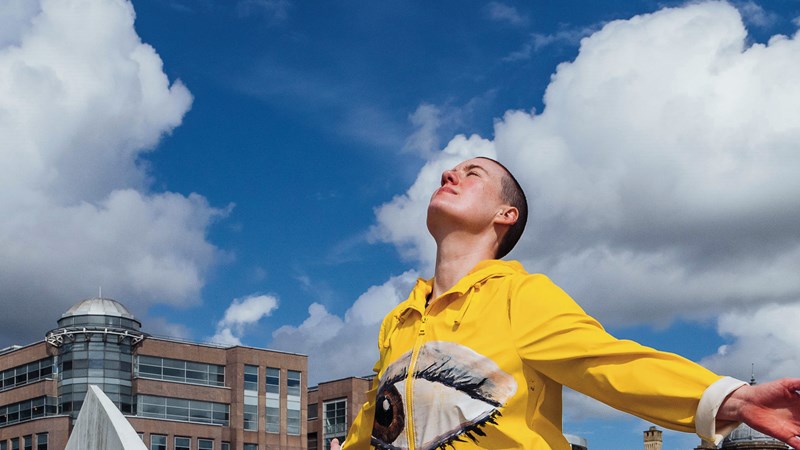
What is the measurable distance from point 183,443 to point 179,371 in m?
3.99

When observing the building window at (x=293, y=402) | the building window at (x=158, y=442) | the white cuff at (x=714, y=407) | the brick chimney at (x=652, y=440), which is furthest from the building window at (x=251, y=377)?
the white cuff at (x=714, y=407)

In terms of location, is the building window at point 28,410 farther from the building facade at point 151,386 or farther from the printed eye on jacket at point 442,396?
the printed eye on jacket at point 442,396

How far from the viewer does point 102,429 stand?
265 inches

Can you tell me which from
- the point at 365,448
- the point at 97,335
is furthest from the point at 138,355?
the point at 365,448

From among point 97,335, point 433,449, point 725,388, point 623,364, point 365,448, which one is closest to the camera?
point 725,388

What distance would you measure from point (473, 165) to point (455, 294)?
0.60 meters

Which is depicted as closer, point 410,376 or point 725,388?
point 725,388

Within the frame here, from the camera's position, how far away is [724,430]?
10.2ft

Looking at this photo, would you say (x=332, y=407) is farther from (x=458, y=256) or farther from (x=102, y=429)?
(x=458, y=256)

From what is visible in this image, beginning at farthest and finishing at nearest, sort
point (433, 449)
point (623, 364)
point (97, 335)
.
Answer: point (97, 335) → point (433, 449) → point (623, 364)

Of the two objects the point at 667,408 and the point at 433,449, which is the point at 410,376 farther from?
the point at 667,408

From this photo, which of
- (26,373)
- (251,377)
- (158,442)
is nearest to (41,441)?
(26,373)

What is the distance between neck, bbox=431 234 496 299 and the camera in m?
4.06

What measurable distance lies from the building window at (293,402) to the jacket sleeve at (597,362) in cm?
5947
